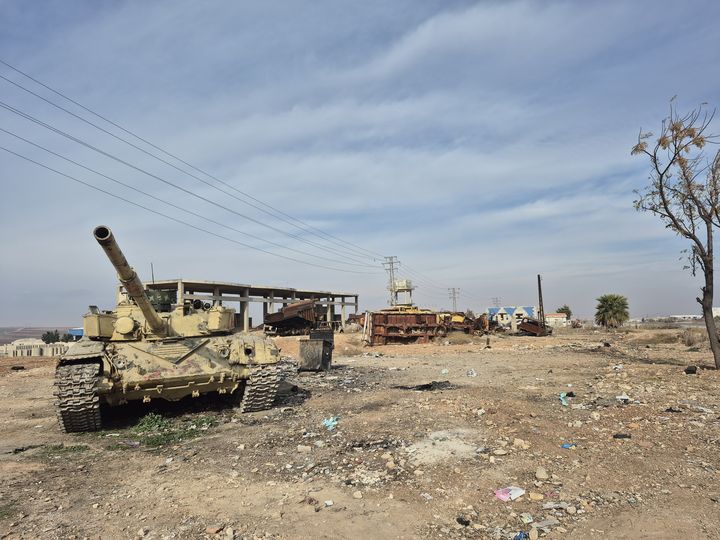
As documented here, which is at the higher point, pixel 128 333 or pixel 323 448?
pixel 128 333

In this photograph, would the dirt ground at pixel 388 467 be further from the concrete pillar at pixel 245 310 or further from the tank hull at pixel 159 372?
the concrete pillar at pixel 245 310

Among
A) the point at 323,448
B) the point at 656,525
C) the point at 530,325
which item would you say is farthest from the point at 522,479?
the point at 530,325

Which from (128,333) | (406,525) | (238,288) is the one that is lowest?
(406,525)

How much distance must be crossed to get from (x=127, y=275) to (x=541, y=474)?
7.41 meters

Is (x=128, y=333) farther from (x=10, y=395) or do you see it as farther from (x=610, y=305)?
(x=610, y=305)

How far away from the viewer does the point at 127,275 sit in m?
9.15

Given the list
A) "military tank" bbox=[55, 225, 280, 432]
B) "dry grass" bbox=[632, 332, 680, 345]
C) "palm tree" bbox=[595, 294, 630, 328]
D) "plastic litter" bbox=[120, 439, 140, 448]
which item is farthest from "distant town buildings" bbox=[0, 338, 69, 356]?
"palm tree" bbox=[595, 294, 630, 328]

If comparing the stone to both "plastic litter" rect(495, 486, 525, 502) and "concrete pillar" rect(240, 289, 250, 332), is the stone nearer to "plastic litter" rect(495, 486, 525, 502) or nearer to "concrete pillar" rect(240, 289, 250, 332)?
"plastic litter" rect(495, 486, 525, 502)

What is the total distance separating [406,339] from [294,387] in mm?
17164

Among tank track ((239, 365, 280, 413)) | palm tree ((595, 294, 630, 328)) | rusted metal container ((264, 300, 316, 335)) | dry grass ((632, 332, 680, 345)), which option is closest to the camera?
tank track ((239, 365, 280, 413))

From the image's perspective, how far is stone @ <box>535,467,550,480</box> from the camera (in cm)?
557

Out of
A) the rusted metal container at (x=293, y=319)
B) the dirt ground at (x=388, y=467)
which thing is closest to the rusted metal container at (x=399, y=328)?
the rusted metal container at (x=293, y=319)

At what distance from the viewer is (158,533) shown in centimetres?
455

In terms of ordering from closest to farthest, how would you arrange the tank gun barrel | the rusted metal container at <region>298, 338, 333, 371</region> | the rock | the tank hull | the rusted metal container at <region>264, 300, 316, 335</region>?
the rock, the tank gun barrel, the tank hull, the rusted metal container at <region>298, 338, 333, 371</region>, the rusted metal container at <region>264, 300, 316, 335</region>
